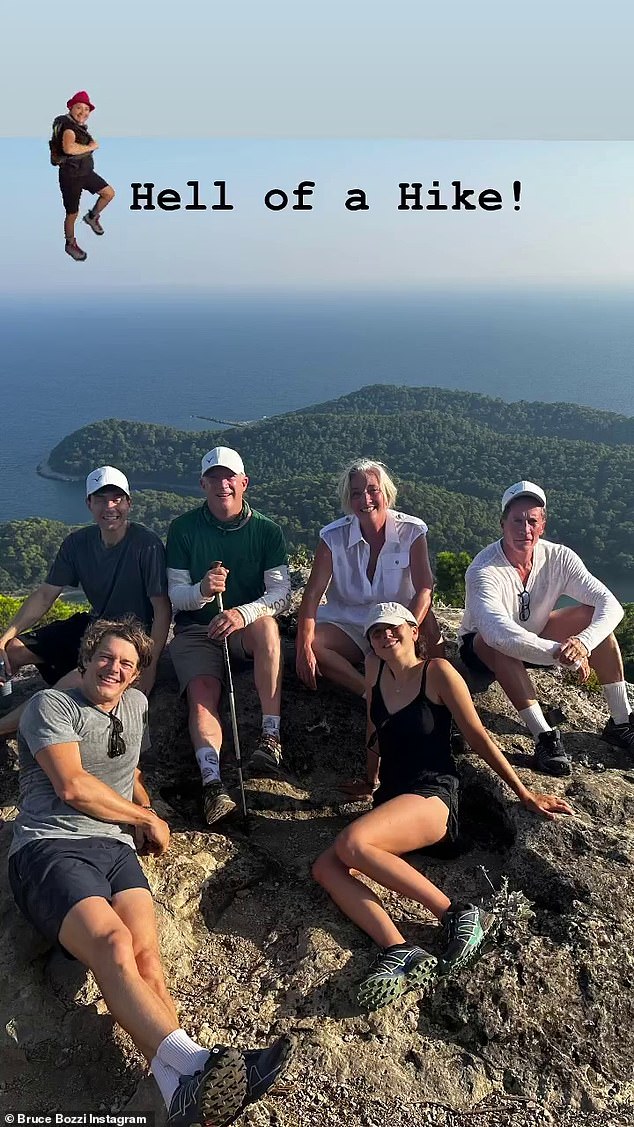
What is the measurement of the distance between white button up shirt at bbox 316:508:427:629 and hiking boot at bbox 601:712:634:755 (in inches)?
69.7

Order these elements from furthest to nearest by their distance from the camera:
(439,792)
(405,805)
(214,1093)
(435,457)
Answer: (435,457), (439,792), (405,805), (214,1093)

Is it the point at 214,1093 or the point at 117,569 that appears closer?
the point at 214,1093

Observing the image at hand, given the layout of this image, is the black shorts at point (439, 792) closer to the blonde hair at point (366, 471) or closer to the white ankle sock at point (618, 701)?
the white ankle sock at point (618, 701)

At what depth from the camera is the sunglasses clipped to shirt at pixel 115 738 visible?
452cm

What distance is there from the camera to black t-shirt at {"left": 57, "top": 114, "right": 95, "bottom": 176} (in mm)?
8383

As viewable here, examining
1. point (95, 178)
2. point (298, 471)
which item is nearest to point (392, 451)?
point (298, 471)

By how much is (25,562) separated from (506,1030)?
6198cm

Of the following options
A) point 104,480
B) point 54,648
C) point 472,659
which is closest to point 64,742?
point 54,648

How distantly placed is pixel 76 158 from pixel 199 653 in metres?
5.60

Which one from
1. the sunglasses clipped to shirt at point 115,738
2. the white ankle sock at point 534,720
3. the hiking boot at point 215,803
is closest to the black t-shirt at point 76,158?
the sunglasses clipped to shirt at point 115,738

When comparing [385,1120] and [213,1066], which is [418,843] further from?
[213,1066]

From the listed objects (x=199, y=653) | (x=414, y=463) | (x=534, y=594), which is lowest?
(x=414, y=463)

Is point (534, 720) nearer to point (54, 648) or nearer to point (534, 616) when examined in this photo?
point (534, 616)

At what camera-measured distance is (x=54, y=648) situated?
6.28m
